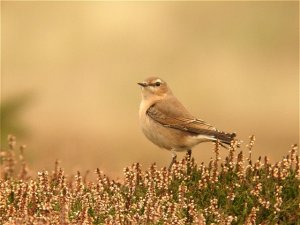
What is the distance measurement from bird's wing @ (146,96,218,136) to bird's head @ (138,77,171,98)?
0.36 m

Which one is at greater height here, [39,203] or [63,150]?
[63,150]

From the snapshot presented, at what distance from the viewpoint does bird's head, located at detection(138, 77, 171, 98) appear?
50.4 feet

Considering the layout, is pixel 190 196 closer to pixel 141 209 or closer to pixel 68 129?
pixel 141 209

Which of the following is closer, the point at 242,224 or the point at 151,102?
the point at 242,224

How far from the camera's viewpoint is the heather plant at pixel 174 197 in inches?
397

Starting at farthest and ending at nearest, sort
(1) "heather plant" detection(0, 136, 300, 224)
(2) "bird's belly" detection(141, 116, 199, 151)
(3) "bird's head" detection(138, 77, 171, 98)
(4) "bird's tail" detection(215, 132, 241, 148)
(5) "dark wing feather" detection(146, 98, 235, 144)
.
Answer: (3) "bird's head" detection(138, 77, 171, 98)
(2) "bird's belly" detection(141, 116, 199, 151)
(5) "dark wing feather" detection(146, 98, 235, 144)
(4) "bird's tail" detection(215, 132, 241, 148)
(1) "heather plant" detection(0, 136, 300, 224)

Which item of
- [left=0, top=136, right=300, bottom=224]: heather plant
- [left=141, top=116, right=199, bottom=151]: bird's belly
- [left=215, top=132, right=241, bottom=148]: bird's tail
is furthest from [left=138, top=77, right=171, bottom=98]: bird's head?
[left=0, top=136, right=300, bottom=224]: heather plant

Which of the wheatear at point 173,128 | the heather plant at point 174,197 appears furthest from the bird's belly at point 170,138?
the heather plant at point 174,197

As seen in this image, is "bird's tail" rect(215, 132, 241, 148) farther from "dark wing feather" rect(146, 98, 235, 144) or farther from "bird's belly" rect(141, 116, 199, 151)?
"bird's belly" rect(141, 116, 199, 151)

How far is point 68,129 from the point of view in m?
23.2

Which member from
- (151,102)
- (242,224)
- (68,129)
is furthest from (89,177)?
(68,129)

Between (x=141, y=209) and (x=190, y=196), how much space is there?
0.63 m

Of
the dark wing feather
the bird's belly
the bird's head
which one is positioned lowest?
the bird's belly

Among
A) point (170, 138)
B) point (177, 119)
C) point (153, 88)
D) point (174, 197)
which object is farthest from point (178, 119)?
point (174, 197)
